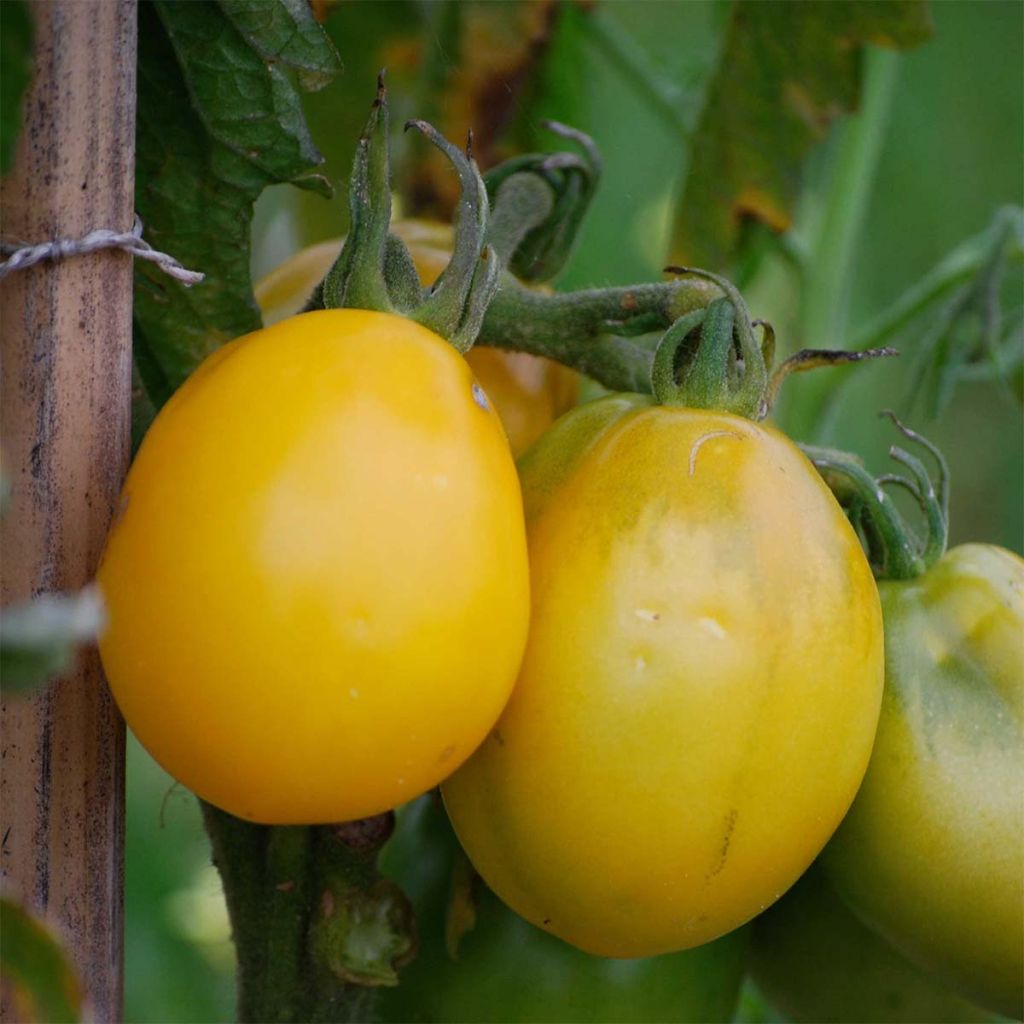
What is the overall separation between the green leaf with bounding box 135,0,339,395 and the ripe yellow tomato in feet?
0.26

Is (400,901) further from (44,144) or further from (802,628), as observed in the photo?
(44,144)

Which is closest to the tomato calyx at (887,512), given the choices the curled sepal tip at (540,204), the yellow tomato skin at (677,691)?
the yellow tomato skin at (677,691)

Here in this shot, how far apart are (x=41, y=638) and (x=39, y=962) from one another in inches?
5.1

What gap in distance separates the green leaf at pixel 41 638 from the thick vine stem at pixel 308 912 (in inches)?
14.8

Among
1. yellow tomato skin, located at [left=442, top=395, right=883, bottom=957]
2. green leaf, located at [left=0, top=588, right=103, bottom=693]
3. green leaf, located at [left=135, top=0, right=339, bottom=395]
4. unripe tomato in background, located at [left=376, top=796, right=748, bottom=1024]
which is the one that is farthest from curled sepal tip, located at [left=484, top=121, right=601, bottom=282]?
green leaf, located at [left=0, top=588, right=103, bottom=693]

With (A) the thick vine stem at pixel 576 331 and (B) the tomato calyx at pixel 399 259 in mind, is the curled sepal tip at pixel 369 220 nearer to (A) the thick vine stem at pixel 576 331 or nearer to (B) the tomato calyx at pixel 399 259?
(B) the tomato calyx at pixel 399 259

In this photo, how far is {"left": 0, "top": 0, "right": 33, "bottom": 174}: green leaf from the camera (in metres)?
0.53

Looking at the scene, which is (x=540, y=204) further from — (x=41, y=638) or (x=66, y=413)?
(x=41, y=638)

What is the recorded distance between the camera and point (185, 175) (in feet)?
2.52

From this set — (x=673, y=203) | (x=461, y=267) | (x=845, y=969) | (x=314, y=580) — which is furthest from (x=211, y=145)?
(x=673, y=203)

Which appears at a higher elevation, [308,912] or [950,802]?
[950,802]

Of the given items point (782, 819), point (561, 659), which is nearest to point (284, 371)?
point (561, 659)

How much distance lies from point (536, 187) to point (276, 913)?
47 cm

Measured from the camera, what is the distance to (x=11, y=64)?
540 mm
